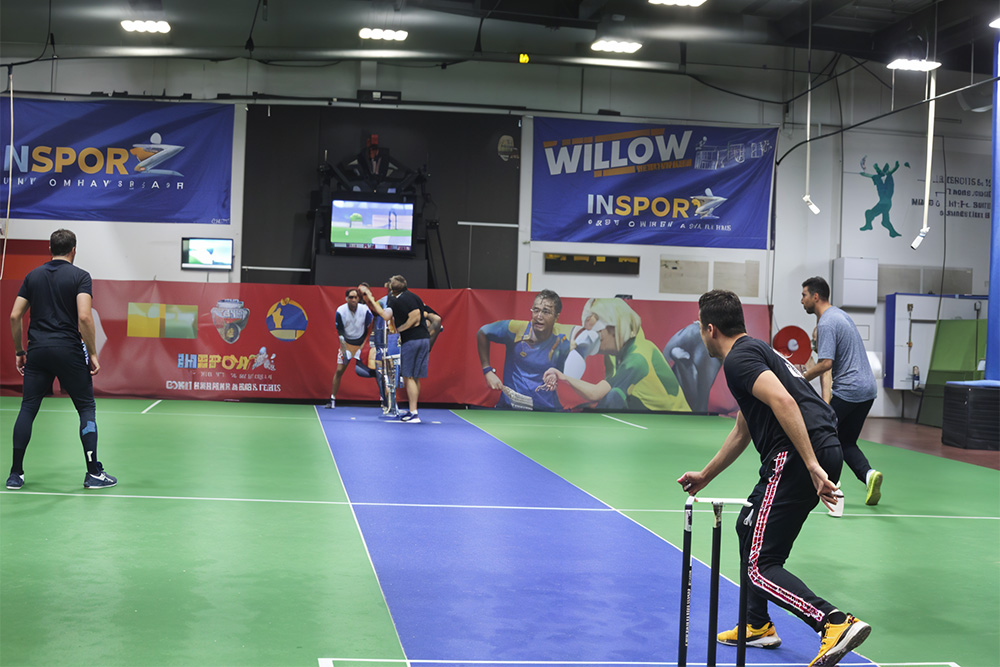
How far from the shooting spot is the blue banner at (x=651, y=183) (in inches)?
718

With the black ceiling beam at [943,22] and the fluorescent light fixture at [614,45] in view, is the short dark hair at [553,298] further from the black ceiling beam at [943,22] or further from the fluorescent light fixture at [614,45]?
the black ceiling beam at [943,22]

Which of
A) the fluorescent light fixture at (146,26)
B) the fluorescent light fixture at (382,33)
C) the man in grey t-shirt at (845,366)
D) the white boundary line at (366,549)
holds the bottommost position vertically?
the white boundary line at (366,549)

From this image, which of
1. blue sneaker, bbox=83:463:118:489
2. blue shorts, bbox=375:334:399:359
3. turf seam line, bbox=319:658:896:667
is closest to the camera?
turf seam line, bbox=319:658:896:667

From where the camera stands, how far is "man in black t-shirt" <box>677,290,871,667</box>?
12.0 feet

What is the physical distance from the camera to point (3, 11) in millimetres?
16750

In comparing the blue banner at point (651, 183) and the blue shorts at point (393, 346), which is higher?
the blue banner at point (651, 183)

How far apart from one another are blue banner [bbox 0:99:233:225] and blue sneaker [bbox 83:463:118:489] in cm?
1076

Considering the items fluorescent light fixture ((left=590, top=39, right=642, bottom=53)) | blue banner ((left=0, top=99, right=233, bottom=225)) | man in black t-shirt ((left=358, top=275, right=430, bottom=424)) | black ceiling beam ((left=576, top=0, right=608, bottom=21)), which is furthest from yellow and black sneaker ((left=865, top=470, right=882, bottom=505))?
blue banner ((left=0, top=99, right=233, bottom=225))

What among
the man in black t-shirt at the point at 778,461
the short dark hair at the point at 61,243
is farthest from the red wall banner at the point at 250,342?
the man in black t-shirt at the point at 778,461

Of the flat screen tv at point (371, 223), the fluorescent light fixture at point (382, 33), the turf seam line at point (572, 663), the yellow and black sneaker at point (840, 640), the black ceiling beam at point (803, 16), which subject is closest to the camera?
the yellow and black sneaker at point (840, 640)

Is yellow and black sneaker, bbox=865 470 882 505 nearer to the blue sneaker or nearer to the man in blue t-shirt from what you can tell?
the blue sneaker

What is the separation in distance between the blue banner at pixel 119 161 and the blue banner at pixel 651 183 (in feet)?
20.8

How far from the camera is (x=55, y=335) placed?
7102 mm

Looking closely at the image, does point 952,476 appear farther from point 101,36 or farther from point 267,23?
point 101,36
